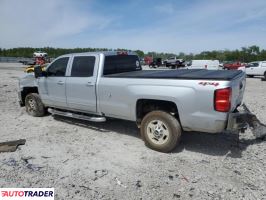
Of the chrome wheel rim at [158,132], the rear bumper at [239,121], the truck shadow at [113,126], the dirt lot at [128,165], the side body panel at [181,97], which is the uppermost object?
Answer: the side body panel at [181,97]

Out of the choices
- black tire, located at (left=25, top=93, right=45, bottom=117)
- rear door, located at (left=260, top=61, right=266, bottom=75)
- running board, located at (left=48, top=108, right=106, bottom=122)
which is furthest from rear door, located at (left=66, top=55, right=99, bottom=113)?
rear door, located at (left=260, top=61, right=266, bottom=75)

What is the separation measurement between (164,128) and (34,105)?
14.6ft

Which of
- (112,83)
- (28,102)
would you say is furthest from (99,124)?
(28,102)

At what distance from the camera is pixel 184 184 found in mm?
3781

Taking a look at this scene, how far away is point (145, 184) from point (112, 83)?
2.24 meters

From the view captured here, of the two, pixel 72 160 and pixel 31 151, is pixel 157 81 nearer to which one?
pixel 72 160

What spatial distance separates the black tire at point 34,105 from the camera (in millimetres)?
7499

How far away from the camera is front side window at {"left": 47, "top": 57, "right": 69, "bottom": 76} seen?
6453mm

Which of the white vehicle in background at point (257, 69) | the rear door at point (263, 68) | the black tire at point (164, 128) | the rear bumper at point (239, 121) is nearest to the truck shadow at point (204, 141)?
the black tire at point (164, 128)

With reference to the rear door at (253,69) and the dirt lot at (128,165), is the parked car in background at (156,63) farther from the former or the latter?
the dirt lot at (128,165)

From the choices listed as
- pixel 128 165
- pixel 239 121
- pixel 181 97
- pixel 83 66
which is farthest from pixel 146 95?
pixel 83 66

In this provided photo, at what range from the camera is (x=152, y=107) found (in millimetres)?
5152

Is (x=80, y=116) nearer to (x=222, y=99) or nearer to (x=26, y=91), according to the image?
(x=26, y=91)

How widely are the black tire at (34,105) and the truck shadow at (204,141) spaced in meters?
1.45
